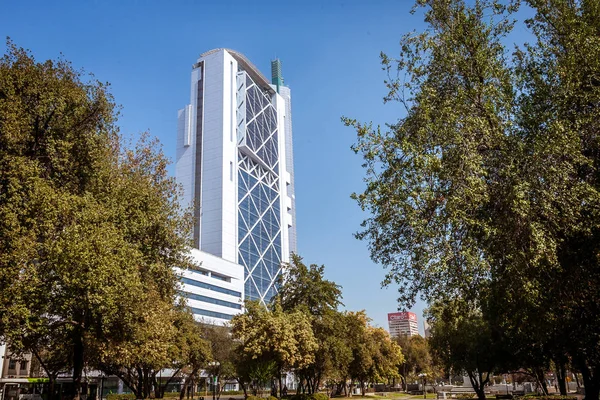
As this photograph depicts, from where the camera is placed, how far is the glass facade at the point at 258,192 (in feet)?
423

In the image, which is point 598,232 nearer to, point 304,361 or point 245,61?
point 304,361

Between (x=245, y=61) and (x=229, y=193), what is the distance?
50148 mm

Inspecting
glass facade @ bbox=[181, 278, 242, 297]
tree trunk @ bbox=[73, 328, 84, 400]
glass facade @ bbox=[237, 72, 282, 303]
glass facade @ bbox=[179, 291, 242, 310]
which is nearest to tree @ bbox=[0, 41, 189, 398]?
tree trunk @ bbox=[73, 328, 84, 400]

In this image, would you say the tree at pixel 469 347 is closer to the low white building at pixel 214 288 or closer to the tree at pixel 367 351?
the tree at pixel 367 351

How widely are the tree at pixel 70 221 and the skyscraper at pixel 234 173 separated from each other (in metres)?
82.3

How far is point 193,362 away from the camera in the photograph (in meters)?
41.7

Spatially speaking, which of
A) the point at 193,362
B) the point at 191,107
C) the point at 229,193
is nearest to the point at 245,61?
the point at 191,107

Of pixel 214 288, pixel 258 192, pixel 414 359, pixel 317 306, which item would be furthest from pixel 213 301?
pixel 317 306

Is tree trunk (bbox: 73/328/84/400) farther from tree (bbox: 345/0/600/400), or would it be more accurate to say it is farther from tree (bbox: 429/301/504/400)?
tree (bbox: 429/301/504/400)

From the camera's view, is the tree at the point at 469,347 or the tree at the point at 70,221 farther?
the tree at the point at 469,347

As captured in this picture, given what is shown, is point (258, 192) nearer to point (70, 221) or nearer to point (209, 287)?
point (209, 287)

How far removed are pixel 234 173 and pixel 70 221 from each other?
4365 inches

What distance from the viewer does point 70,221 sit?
18.9 m

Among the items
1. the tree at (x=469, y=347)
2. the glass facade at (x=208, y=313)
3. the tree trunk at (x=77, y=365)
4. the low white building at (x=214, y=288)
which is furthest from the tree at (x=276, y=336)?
the glass facade at (x=208, y=313)
